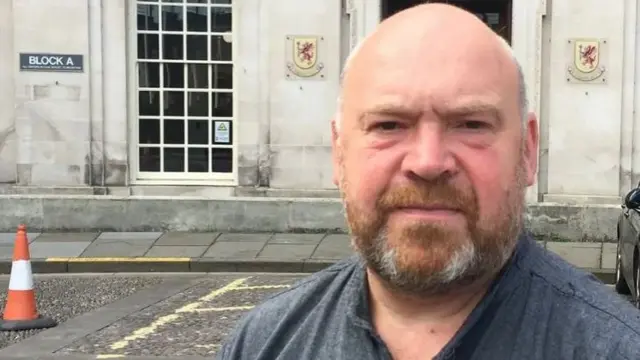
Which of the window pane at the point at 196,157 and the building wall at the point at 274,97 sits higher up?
the building wall at the point at 274,97

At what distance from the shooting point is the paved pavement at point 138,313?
6352 millimetres

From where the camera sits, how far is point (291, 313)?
169 cm

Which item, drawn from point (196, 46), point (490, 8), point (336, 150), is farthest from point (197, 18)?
point (336, 150)

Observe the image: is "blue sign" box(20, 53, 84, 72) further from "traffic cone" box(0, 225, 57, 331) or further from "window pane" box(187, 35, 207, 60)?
"traffic cone" box(0, 225, 57, 331)

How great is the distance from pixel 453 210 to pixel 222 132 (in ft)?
38.6

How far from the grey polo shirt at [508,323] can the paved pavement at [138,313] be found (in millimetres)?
3504

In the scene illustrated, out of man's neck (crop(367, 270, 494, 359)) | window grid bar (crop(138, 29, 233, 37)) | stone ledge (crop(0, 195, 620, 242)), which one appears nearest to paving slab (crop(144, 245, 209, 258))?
stone ledge (crop(0, 195, 620, 242))

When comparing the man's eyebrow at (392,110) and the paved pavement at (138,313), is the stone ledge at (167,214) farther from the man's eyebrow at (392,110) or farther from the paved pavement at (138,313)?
the man's eyebrow at (392,110)

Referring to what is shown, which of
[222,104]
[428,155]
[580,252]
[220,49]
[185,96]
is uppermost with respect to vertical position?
[220,49]

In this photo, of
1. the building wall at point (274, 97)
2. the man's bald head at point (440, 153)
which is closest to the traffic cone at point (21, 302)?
the building wall at point (274, 97)

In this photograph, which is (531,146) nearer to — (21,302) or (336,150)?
(336,150)

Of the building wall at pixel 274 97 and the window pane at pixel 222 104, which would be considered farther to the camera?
the window pane at pixel 222 104

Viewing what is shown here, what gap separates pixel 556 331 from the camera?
1.40 m

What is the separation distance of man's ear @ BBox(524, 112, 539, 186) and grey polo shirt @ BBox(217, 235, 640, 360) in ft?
0.40
